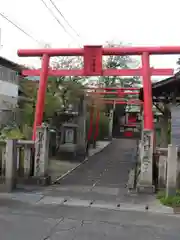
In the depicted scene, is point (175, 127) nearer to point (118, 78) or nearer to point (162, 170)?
point (162, 170)

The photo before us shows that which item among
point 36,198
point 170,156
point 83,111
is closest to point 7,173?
point 36,198

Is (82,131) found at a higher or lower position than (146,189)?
higher

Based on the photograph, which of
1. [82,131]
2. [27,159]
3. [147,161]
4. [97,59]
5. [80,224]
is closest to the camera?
[80,224]

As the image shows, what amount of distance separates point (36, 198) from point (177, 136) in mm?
5297

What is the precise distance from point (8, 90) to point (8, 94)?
12.9 inches

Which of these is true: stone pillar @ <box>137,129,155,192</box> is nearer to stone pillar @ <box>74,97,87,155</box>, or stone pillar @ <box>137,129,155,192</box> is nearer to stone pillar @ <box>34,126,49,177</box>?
stone pillar @ <box>34,126,49,177</box>

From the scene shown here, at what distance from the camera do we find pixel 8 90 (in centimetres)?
2786

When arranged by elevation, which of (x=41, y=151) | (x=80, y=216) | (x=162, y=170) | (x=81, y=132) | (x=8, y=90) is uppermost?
(x=8, y=90)

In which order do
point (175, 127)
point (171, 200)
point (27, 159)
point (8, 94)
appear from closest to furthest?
point (171, 200) < point (27, 159) < point (175, 127) < point (8, 94)

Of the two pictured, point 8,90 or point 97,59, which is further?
point 8,90

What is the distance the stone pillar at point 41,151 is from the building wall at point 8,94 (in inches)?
556

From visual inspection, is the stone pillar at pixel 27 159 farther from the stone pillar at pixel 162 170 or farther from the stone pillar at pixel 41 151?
the stone pillar at pixel 162 170

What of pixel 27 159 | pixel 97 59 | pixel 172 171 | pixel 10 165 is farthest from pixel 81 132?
pixel 172 171

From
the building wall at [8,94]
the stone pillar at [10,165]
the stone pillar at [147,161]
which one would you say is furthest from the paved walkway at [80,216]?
the building wall at [8,94]
